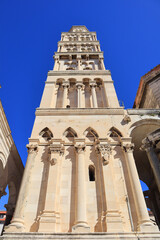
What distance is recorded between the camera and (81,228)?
23.6ft

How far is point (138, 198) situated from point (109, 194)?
1375 mm

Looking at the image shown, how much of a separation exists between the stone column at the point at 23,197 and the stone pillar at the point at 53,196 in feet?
3.00

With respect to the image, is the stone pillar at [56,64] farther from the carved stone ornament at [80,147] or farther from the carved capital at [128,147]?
the carved capital at [128,147]

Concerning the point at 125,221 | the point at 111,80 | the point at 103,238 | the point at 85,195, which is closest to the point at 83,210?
the point at 85,195

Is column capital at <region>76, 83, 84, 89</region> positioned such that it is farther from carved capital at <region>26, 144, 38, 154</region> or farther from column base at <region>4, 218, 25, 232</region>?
column base at <region>4, 218, 25, 232</region>

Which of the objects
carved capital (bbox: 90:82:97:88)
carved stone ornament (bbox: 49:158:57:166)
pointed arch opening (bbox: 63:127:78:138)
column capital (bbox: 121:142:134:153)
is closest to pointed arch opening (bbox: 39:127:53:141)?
pointed arch opening (bbox: 63:127:78:138)

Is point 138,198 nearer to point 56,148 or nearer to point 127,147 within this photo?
point 127,147

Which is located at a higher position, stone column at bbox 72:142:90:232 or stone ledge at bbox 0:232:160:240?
stone column at bbox 72:142:90:232

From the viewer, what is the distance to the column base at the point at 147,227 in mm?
7066

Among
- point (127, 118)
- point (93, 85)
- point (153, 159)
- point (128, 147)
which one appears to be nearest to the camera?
point (153, 159)

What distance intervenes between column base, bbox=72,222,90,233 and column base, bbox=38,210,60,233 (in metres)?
0.84

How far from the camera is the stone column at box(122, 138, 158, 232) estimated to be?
7217 millimetres

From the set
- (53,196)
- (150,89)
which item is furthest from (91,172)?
(150,89)

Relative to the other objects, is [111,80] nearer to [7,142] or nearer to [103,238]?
[7,142]
